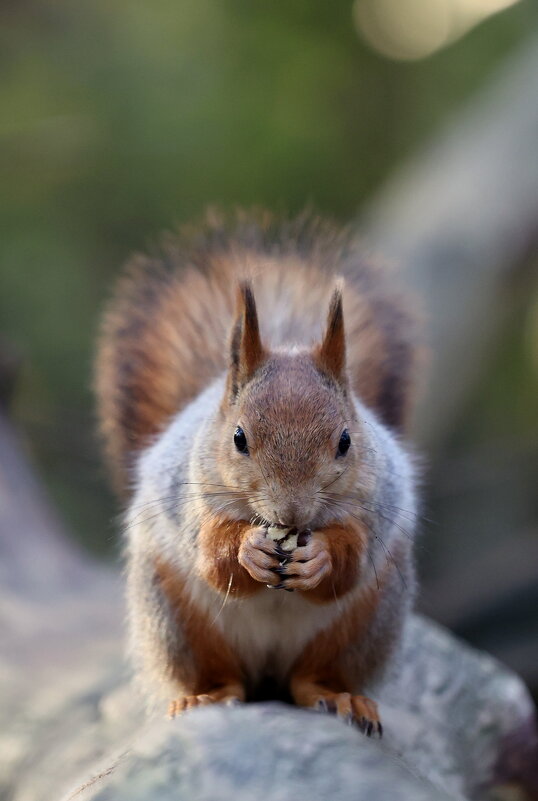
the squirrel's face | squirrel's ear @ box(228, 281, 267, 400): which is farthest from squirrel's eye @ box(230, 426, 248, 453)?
squirrel's ear @ box(228, 281, 267, 400)

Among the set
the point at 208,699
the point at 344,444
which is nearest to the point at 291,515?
the point at 344,444

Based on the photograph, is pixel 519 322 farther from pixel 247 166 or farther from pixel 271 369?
pixel 271 369

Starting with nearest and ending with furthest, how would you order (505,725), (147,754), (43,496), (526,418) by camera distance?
(147,754)
(505,725)
(43,496)
(526,418)

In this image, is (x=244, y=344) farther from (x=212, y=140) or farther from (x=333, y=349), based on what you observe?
(x=212, y=140)

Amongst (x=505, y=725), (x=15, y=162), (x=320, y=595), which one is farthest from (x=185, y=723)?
(x=15, y=162)

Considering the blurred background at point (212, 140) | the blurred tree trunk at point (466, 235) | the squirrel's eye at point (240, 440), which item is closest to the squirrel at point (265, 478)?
the squirrel's eye at point (240, 440)
